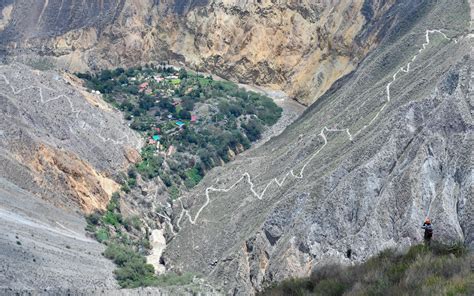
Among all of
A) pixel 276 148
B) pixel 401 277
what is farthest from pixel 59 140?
pixel 401 277

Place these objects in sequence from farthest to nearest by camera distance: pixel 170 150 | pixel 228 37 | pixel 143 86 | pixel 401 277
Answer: pixel 228 37
pixel 143 86
pixel 170 150
pixel 401 277

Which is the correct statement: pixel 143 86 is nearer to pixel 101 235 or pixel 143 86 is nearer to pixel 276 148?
pixel 276 148

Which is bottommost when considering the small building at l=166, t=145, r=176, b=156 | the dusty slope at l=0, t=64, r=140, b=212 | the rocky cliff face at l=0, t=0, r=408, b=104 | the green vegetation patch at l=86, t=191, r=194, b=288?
the green vegetation patch at l=86, t=191, r=194, b=288

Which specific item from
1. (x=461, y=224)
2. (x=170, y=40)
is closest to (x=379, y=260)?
(x=461, y=224)

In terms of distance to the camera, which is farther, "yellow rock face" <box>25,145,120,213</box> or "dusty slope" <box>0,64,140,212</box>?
"yellow rock face" <box>25,145,120,213</box>

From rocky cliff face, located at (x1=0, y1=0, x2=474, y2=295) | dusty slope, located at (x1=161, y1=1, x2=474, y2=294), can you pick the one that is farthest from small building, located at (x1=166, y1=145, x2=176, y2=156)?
dusty slope, located at (x1=161, y1=1, x2=474, y2=294)

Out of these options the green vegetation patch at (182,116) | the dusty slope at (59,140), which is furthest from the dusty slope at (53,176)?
the green vegetation patch at (182,116)

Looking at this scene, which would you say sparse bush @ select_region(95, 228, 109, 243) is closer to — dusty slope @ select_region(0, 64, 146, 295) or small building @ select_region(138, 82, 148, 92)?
dusty slope @ select_region(0, 64, 146, 295)
